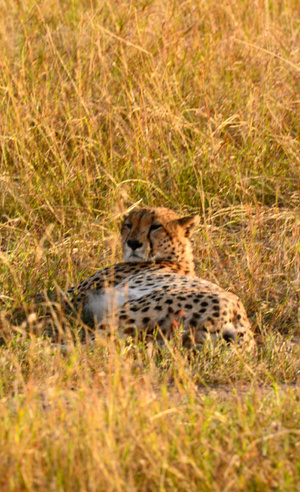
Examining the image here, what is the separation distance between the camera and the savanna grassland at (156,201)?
2.35 meters

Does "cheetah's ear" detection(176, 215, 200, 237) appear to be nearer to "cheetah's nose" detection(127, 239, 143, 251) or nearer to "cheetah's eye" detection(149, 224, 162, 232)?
"cheetah's eye" detection(149, 224, 162, 232)

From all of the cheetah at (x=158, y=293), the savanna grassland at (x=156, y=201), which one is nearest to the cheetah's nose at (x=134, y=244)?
the cheetah at (x=158, y=293)

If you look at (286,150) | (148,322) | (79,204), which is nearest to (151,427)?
(148,322)

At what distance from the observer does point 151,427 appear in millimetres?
2320

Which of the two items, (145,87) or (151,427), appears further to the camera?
(145,87)

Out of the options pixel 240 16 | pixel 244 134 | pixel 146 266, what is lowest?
pixel 146 266

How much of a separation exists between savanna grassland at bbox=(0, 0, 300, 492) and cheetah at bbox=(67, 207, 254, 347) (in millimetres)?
115

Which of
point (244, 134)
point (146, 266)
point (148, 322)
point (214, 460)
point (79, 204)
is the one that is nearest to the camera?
point (214, 460)

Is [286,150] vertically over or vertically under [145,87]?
under

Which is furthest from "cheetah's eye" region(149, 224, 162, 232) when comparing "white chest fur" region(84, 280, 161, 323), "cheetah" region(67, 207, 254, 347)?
"white chest fur" region(84, 280, 161, 323)

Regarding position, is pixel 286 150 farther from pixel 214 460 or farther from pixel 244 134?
pixel 214 460

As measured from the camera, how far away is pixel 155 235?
13.0 feet

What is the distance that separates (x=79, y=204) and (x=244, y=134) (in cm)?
108

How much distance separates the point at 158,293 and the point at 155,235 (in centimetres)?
56
